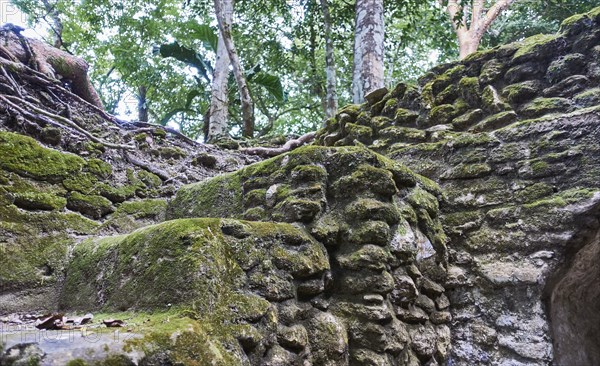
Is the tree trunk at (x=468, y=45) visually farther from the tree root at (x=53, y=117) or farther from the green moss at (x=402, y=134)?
the tree root at (x=53, y=117)

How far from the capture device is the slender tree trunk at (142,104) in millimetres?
12531

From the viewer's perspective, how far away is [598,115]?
8.03 feet

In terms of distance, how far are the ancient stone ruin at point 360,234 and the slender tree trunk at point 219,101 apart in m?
2.97

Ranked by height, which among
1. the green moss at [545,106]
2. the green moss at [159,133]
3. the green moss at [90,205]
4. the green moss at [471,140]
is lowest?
the green moss at [90,205]

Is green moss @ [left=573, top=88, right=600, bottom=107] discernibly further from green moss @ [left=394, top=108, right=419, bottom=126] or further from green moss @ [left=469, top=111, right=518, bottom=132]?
green moss @ [left=394, top=108, right=419, bottom=126]

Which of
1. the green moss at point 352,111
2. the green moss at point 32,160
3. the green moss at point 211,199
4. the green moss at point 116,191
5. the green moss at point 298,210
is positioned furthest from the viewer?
the green moss at point 352,111

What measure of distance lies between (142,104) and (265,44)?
5128 mm

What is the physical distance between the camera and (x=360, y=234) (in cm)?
202

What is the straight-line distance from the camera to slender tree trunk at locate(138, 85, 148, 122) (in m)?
12.5

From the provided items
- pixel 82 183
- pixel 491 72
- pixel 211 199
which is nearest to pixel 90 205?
pixel 82 183

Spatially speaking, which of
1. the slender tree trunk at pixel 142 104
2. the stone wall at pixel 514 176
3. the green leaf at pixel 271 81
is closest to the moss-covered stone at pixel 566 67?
the stone wall at pixel 514 176

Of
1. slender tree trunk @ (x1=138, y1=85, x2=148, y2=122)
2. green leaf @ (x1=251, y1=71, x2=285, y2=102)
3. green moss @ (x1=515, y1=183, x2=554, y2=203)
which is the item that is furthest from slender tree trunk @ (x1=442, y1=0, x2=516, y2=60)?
slender tree trunk @ (x1=138, y1=85, x2=148, y2=122)

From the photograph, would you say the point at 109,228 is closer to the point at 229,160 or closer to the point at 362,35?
the point at 229,160

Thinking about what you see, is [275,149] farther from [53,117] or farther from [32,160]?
[32,160]
